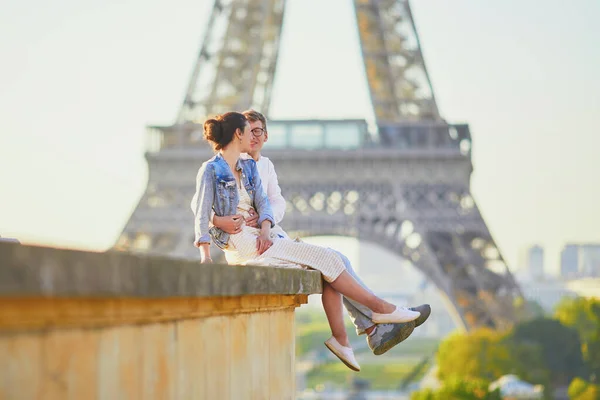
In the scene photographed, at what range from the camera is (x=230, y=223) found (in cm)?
663

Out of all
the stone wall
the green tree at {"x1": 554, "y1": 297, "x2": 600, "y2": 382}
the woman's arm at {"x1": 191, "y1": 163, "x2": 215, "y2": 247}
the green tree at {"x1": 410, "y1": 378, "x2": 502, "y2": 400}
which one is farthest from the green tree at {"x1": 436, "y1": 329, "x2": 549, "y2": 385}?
the stone wall

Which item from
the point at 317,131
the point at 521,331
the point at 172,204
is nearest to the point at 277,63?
the point at 317,131

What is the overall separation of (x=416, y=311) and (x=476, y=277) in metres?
32.4

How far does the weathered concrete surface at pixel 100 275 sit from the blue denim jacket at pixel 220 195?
2.33 metres

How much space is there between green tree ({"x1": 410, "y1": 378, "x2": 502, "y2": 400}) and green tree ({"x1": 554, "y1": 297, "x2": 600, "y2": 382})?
626 cm

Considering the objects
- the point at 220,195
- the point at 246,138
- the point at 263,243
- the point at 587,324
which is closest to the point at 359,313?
the point at 263,243

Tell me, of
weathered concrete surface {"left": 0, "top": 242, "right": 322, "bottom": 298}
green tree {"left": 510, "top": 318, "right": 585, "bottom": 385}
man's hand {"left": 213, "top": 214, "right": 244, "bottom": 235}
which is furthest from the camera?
green tree {"left": 510, "top": 318, "right": 585, "bottom": 385}

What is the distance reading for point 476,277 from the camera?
38844 millimetres

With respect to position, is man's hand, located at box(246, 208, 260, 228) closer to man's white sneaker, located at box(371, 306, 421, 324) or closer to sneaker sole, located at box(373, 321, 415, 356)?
man's white sneaker, located at box(371, 306, 421, 324)

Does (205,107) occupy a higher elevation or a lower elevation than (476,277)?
higher

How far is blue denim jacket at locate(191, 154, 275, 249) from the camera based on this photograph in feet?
21.5

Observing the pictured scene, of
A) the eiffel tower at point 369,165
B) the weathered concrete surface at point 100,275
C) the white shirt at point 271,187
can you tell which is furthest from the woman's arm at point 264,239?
the eiffel tower at point 369,165

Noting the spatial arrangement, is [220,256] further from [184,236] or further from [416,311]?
[416,311]

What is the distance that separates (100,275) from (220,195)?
3.75m
